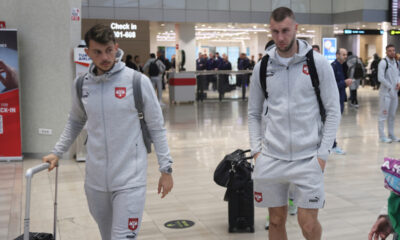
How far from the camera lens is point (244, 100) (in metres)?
20.9

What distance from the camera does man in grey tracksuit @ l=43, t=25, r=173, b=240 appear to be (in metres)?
2.79

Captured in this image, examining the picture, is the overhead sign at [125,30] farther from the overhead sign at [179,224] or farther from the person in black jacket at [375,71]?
the overhead sign at [179,224]

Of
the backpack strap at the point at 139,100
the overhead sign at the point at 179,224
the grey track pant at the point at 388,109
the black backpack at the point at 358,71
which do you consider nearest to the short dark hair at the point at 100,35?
the backpack strap at the point at 139,100

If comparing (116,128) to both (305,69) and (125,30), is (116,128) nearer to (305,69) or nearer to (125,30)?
(305,69)

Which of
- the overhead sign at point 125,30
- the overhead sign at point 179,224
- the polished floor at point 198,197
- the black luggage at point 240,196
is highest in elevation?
the overhead sign at point 125,30

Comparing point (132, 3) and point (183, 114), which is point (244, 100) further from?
point (132, 3)

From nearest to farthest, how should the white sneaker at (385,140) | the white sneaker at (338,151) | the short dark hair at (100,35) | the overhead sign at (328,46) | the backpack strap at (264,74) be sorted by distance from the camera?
1. the short dark hair at (100,35)
2. the backpack strap at (264,74)
3. the white sneaker at (338,151)
4. the white sneaker at (385,140)
5. the overhead sign at (328,46)

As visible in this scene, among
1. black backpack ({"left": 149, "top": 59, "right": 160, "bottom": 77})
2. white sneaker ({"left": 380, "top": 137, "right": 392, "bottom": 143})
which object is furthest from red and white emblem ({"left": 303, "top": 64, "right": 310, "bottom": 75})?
black backpack ({"left": 149, "top": 59, "right": 160, "bottom": 77})

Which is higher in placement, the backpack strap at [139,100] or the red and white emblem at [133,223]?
the backpack strap at [139,100]

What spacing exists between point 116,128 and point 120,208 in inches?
17.5

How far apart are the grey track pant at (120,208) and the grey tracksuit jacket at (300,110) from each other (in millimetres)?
948

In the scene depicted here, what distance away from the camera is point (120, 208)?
278 cm

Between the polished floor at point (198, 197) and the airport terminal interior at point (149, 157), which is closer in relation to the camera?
the polished floor at point (198, 197)

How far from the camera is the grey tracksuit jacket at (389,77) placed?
32.0 ft
